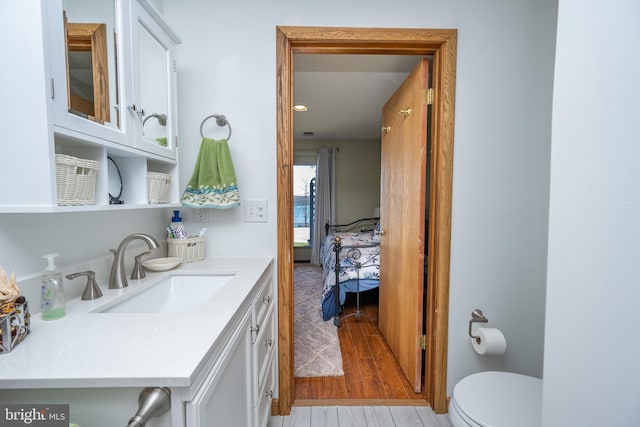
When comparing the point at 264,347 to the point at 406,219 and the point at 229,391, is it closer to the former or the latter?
the point at 229,391

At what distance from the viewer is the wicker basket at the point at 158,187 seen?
41.9 inches

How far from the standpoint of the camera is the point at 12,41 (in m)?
0.61

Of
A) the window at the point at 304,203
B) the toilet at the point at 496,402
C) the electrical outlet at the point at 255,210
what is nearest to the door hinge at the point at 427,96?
the electrical outlet at the point at 255,210

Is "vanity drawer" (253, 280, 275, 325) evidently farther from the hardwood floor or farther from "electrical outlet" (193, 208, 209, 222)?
the hardwood floor

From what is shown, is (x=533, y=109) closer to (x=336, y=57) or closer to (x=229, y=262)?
(x=336, y=57)

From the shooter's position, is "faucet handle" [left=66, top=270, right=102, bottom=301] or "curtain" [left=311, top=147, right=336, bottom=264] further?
"curtain" [left=311, top=147, right=336, bottom=264]

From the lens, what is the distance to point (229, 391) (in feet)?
2.45

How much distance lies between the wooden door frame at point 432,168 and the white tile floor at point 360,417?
0.05 meters

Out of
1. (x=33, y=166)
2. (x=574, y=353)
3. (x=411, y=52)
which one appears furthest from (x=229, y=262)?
(x=411, y=52)

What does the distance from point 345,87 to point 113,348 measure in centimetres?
264

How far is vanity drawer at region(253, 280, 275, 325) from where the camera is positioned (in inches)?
42.9

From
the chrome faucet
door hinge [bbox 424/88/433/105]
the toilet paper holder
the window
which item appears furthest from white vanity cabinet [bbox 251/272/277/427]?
the window

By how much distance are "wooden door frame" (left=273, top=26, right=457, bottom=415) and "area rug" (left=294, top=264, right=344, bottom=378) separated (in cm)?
40

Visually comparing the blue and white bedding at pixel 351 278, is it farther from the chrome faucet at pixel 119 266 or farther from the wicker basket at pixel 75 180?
the wicker basket at pixel 75 180
